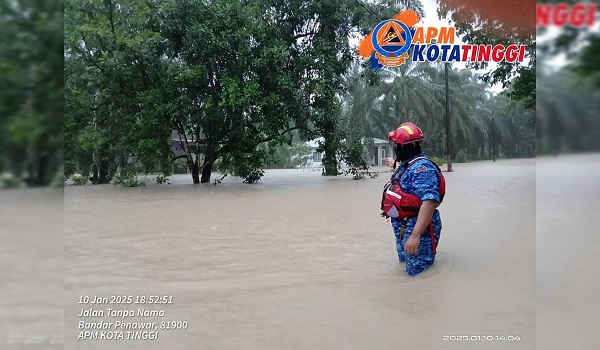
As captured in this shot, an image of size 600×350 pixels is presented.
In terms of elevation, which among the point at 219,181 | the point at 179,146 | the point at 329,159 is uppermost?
the point at 179,146

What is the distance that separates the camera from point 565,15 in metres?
1.23

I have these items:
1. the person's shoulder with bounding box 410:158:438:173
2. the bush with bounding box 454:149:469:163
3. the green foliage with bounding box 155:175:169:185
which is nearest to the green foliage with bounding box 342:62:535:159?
the bush with bounding box 454:149:469:163

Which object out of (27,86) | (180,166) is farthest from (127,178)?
(27,86)

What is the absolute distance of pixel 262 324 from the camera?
216 cm

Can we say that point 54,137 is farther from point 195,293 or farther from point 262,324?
point 195,293

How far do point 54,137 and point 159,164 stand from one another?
35.9 feet

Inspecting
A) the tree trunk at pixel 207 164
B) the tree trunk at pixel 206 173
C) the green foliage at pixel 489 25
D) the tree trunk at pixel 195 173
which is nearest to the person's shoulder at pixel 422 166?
the green foliage at pixel 489 25

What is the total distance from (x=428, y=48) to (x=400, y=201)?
167 centimetres

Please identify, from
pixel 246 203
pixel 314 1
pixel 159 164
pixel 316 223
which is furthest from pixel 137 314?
pixel 159 164

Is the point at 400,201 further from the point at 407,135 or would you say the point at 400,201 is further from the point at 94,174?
the point at 94,174

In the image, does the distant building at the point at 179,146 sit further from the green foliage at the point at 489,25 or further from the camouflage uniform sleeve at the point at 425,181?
the camouflage uniform sleeve at the point at 425,181

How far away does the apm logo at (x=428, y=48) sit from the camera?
3551 mm

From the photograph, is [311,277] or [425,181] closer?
[425,181]

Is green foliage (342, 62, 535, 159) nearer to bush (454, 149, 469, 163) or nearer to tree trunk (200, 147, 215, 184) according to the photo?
bush (454, 149, 469, 163)
